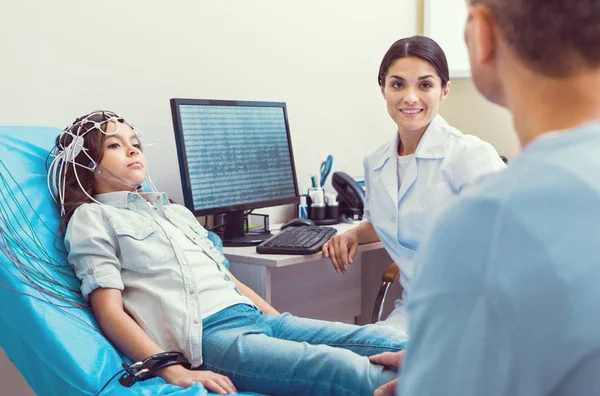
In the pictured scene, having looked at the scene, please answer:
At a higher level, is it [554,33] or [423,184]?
[554,33]

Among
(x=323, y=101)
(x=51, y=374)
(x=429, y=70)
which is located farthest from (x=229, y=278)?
(x=323, y=101)

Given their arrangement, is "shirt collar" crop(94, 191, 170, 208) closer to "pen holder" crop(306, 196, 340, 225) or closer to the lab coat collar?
the lab coat collar

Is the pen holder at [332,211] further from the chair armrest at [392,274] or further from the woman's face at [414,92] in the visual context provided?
the woman's face at [414,92]

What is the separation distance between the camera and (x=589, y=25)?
0.49 m

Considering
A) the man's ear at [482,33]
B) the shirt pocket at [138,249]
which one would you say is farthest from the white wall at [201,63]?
the man's ear at [482,33]

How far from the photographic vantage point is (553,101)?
0.53m

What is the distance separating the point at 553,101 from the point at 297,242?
1.46 metres

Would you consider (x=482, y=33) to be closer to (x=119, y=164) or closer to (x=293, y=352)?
(x=293, y=352)

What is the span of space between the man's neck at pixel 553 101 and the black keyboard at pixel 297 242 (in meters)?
1.36

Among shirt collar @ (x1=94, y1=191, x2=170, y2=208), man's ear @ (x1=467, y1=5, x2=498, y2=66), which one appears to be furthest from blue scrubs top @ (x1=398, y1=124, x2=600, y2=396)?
shirt collar @ (x1=94, y1=191, x2=170, y2=208)

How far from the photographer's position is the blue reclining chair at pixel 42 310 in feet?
4.23

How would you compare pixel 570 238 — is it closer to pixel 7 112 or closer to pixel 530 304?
pixel 530 304

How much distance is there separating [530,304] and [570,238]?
0.05 m

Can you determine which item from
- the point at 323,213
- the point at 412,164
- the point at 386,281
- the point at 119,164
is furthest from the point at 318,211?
the point at 119,164
